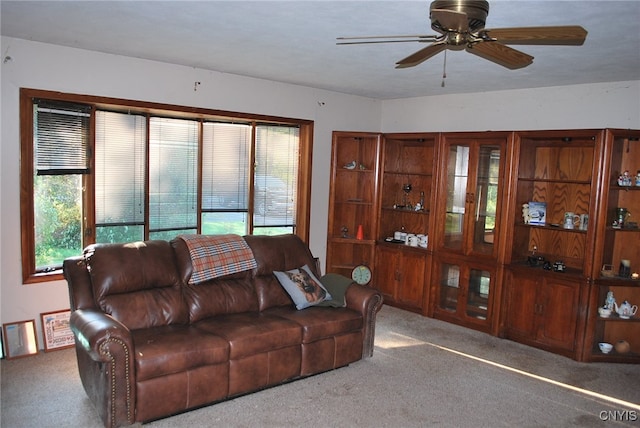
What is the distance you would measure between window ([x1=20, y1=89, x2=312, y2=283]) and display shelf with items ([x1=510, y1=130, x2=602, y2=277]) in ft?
7.62

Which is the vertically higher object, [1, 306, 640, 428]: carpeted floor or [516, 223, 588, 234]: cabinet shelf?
[516, 223, 588, 234]: cabinet shelf

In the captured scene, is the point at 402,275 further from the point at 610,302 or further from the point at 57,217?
the point at 57,217

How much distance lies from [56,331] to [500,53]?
156 inches

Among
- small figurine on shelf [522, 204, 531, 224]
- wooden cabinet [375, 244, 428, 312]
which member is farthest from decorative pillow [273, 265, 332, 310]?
small figurine on shelf [522, 204, 531, 224]

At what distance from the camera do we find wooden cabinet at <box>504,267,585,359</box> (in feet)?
15.4

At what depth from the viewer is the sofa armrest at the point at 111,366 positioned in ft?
9.89

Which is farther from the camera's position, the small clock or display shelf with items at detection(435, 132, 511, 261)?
the small clock

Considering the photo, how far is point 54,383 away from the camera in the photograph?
146 inches

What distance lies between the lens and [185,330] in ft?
11.9

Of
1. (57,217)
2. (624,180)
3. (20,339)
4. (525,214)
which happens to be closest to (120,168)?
(57,217)

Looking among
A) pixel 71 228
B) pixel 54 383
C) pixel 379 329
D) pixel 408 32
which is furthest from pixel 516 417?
pixel 71 228

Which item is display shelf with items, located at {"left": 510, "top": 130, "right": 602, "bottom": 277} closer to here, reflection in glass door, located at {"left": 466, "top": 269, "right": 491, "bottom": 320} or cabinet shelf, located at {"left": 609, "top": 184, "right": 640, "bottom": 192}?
cabinet shelf, located at {"left": 609, "top": 184, "right": 640, "bottom": 192}

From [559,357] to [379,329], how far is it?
166 cm

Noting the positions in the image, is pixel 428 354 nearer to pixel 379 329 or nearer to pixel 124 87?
pixel 379 329
